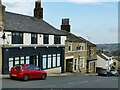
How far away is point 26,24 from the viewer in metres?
37.3

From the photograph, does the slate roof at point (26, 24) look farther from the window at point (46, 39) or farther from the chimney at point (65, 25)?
the chimney at point (65, 25)

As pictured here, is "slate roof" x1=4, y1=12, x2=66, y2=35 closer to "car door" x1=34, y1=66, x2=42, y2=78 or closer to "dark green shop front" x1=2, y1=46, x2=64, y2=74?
"dark green shop front" x1=2, y1=46, x2=64, y2=74

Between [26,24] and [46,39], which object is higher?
[26,24]

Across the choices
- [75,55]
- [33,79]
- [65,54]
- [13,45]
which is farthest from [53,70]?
Answer: [33,79]

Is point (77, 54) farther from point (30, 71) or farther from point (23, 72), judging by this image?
point (23, 72)

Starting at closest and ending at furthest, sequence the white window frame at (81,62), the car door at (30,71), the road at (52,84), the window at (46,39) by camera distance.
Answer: the road at (52,84)
the car door at (30,71)
the window at (46,39)
the white window frame at (81,62)

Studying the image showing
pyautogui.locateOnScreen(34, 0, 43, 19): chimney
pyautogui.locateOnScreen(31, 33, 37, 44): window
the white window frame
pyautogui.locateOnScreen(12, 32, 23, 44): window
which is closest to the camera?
pyautogui.locateOnScreen(12, 32, 23, 44): window

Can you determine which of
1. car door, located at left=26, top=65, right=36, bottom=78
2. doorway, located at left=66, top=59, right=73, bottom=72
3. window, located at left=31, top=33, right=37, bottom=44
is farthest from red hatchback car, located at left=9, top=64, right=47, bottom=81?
doorway, located at left=66, top=59, right=73, bottom=72

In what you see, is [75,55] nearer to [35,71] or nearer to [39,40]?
[39,40]

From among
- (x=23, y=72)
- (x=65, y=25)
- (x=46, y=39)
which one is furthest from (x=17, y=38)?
(x=65, y=25)

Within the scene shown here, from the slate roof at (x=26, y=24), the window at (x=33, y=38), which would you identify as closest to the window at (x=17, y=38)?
the slate roof at (x=26, y=24)

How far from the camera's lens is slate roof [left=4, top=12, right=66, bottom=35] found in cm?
3348

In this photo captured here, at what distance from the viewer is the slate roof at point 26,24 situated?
33484 mm

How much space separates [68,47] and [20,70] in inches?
771
